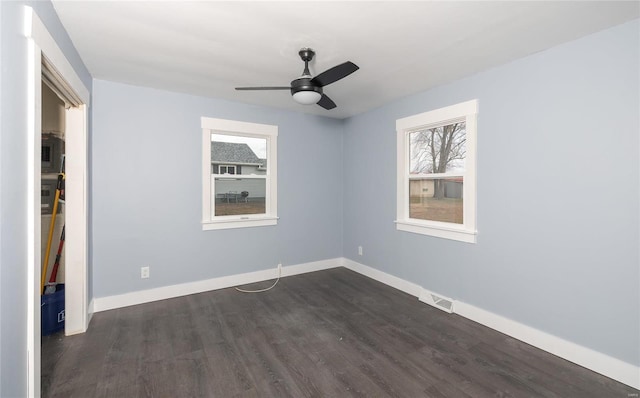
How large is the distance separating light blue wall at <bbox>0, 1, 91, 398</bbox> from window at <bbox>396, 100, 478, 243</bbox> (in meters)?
3.38

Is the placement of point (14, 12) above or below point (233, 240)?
above

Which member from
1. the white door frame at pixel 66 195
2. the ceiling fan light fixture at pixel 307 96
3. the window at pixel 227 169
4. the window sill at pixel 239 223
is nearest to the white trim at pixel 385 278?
the window sill at pixel 239 223

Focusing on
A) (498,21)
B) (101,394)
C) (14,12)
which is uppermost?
(498,21)

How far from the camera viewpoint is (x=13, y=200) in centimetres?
131

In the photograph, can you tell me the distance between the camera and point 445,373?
2143 mm

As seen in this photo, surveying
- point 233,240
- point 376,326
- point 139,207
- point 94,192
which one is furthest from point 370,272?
point 94,192

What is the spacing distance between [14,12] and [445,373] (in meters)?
3.28

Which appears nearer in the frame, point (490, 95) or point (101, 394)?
point (101, 394)

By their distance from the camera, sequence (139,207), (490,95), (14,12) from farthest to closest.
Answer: (139,207)
(490,95)
(14,12)

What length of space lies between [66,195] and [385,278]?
3.72 metres

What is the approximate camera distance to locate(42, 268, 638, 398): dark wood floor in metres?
1.98

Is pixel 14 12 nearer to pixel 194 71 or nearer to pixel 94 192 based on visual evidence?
pixel 194 71

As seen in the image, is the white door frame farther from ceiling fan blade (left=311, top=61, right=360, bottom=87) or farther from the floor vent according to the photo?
the floor vent

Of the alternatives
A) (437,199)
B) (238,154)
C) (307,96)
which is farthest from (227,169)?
(437,199)
